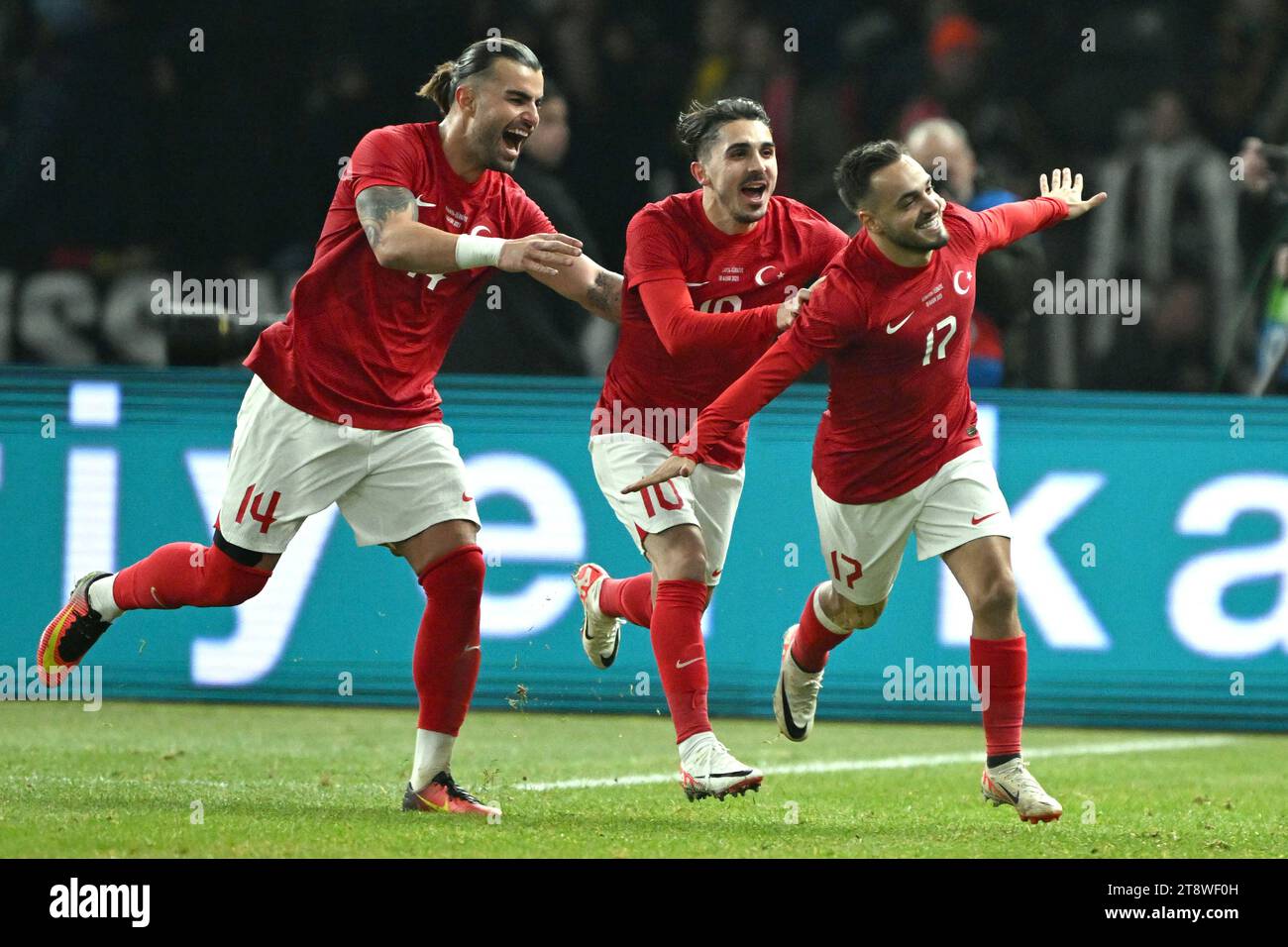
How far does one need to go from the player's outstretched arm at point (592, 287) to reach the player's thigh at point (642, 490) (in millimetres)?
430

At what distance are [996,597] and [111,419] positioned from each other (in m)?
4.74

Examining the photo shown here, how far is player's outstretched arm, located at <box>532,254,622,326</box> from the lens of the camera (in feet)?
20.1

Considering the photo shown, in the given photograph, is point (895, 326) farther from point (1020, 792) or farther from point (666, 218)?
point (1020, 792)

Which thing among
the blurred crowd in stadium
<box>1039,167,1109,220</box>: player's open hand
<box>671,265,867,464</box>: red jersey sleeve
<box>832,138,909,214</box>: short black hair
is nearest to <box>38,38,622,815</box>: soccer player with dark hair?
<box>671,265,867,464</box>: red jersey sleeve

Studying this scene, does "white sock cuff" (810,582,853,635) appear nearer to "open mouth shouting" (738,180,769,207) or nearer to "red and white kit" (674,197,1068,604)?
"red and white kit" (674,197,1068,604)

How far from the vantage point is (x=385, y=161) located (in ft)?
18.7

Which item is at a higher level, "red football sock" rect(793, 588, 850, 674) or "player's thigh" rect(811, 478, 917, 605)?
"player's thigh" rect(811, 478, 917, 605)

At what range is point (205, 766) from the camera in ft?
22.5

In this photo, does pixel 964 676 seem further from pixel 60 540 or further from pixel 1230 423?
pixel 60 540

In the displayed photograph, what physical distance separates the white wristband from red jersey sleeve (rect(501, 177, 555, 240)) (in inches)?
22.3

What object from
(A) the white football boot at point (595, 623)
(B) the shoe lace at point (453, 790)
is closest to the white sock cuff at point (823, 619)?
(A) the white football boot at point (595, 623)

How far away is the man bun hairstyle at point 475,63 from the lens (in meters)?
5.77

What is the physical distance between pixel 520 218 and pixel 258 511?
4.10 ft

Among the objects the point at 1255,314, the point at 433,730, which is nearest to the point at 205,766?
the point at 433,730
